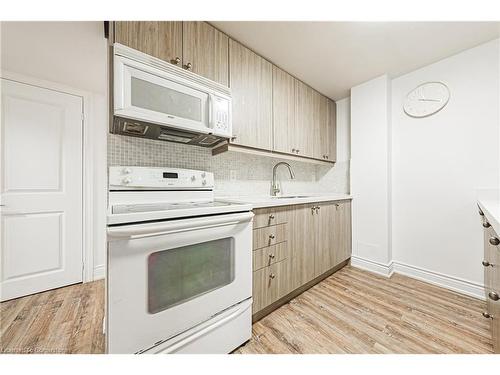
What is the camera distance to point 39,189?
1.94 m

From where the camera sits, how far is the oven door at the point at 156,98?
1.03m

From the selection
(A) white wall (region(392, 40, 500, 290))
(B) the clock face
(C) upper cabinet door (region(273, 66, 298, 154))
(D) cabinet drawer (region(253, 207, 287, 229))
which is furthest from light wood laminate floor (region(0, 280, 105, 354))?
(B) the clock face

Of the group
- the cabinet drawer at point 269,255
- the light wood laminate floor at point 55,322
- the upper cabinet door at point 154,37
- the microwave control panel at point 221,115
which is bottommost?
the light wood laminate floor at point 55,322

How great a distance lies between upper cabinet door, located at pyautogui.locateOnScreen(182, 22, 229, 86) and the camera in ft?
4.36

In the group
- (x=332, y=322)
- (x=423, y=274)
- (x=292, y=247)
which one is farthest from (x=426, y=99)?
(x=332, y=322)

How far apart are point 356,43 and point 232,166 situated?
149 centimetres

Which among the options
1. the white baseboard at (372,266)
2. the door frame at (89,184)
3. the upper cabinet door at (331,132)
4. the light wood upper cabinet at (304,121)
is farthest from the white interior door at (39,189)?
the white baseboard at (372,266)

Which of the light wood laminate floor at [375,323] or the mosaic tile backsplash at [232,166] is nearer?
the light wood laminate floor at [375,323]

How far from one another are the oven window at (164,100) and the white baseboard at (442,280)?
2.54 meters

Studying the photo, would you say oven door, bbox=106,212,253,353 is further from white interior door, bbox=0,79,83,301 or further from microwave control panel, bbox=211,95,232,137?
white interior door, bbox=0,79,83,301

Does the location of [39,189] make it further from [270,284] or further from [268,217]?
[270,284]

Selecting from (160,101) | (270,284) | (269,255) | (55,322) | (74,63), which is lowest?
(55,322)

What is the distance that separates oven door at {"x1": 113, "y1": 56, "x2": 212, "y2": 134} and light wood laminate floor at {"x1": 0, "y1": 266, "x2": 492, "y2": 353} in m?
1.39

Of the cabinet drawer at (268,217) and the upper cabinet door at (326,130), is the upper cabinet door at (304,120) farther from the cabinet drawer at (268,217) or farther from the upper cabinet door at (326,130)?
the cabinet drawer at (268,217)
